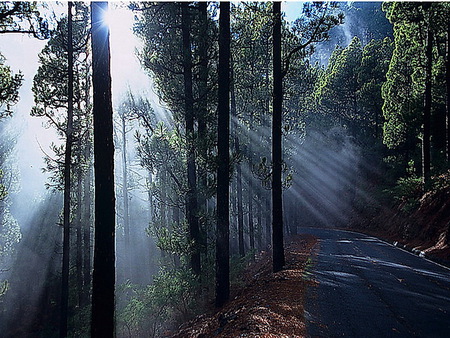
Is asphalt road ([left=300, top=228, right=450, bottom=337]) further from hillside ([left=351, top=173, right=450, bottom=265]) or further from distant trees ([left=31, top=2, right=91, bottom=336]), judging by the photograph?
distant trees ([left=31, top=2, right=91, bottom=336])

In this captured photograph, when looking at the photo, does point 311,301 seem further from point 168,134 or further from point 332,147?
point 332,147

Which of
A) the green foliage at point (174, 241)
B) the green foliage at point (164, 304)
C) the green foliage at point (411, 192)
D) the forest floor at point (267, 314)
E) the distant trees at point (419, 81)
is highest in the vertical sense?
the distant trees at point (419, 81)

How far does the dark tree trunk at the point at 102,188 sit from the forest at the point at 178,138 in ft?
0.06

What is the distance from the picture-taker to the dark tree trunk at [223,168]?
1078 centimetres

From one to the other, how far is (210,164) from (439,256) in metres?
9.69

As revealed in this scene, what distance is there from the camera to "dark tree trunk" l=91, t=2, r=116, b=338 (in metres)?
5.57

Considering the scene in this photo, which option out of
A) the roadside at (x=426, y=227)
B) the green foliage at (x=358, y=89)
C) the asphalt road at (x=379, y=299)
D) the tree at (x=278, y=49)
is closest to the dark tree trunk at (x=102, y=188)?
the asphalt road at (x=379, y=299)

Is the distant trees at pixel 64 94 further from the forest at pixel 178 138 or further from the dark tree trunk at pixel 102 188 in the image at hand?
the dark tree trunk at pixel 102 188

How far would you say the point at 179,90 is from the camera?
13750 millimetres

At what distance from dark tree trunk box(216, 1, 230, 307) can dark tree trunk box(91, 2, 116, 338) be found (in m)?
5.11

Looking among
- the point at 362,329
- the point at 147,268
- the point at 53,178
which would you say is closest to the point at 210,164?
the point at 362,329

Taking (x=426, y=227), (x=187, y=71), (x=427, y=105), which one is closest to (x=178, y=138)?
(x=187, y=71)

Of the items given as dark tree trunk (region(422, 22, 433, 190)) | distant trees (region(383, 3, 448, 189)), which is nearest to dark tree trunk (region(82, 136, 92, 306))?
distant trees (region(383, 3, 448, 189))

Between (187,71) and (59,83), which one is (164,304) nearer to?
(187,71)
